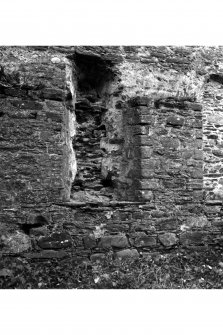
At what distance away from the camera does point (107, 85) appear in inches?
213

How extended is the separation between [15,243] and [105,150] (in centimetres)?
175

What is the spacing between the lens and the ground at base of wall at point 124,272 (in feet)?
15.1

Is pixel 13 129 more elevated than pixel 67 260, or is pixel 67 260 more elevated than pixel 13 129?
pixel 13 129

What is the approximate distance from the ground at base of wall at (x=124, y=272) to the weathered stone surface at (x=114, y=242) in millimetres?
177

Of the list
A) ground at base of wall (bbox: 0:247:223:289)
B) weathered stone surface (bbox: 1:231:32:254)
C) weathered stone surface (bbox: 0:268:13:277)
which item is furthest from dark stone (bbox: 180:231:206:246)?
weathered stone surface (bbox: 0:268:13:277)

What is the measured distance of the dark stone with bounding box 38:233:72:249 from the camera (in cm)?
469

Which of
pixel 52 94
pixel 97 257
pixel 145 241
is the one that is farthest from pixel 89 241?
pixel 52 94

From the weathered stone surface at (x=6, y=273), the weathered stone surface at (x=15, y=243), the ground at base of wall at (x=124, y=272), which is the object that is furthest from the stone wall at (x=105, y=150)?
the weathered stone surface at (x=6, y=273)

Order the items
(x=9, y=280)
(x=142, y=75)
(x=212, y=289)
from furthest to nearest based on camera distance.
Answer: (x=142, y=75) → (x=212, y=289) → (x=9, y=280)

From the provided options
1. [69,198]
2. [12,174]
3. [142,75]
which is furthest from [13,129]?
[142,75]

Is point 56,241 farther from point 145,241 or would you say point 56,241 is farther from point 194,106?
point 194,106

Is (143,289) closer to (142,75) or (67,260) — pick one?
(67,260)

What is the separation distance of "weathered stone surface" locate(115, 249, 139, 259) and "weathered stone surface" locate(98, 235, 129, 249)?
0.24ft

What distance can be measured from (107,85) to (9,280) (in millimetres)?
2831
